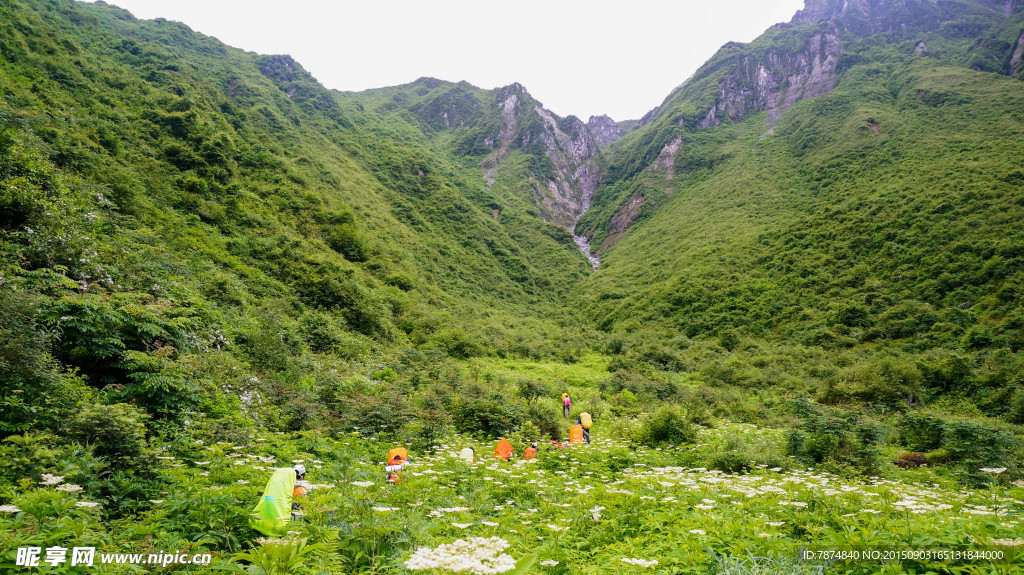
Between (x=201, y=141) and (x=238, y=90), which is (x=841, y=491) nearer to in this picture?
(x=201, y=141)

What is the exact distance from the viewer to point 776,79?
93.2m

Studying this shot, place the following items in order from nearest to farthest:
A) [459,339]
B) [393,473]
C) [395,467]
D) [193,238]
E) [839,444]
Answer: [393,473] → [395,467] → [839,444] → [193,238] → [459,339]

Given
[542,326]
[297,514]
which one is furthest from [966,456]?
[542,326]

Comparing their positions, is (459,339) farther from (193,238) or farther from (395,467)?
(395,467)

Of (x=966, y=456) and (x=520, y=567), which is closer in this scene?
(x=520, y=567)

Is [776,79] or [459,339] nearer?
[459,339]

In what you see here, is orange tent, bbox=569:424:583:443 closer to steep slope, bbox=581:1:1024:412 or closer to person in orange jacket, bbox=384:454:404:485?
person in orange jacket, bbox=384:454:404:485

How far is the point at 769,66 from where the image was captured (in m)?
96.2

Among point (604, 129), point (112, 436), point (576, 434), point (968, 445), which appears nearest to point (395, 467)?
point (112, 436)

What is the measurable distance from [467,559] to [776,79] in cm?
12388

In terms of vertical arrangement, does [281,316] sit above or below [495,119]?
below

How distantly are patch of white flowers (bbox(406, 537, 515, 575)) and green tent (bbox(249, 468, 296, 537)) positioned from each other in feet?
5.21

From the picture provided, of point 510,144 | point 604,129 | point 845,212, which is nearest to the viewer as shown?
point 845,212

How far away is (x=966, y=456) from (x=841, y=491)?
6.36 m
